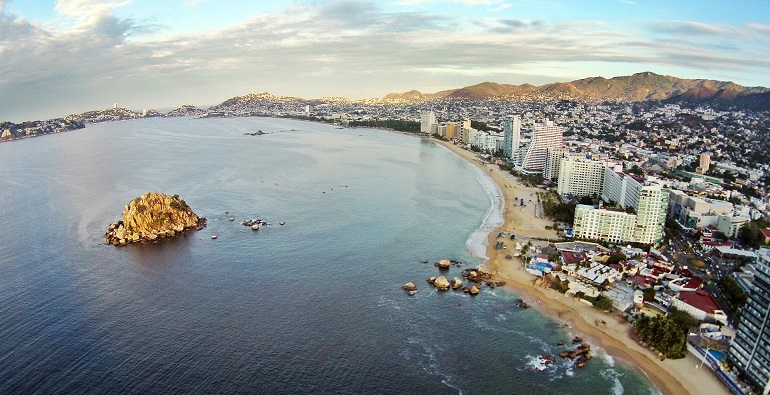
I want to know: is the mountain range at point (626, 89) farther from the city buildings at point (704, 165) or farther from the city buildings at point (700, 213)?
the city buildings at point (700, 213)

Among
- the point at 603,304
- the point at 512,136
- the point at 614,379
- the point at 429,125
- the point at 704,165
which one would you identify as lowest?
the point at 614,379

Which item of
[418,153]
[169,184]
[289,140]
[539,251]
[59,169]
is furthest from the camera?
[289,140]

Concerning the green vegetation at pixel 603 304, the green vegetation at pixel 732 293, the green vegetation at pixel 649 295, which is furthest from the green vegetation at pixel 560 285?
the green vegetation at pixel 732 293

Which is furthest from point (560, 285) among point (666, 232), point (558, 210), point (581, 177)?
point (581, 177)

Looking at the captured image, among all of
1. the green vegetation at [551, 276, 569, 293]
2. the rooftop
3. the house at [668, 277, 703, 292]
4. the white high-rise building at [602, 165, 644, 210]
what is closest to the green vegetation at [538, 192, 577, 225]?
the white high-rise building at [602, 165, 644, 210]

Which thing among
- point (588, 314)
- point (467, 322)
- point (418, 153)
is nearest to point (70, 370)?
point (467, 322)

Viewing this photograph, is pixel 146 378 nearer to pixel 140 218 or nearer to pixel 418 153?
pixel 140 218

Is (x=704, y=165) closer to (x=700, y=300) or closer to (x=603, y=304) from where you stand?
(x=700, y=300)
